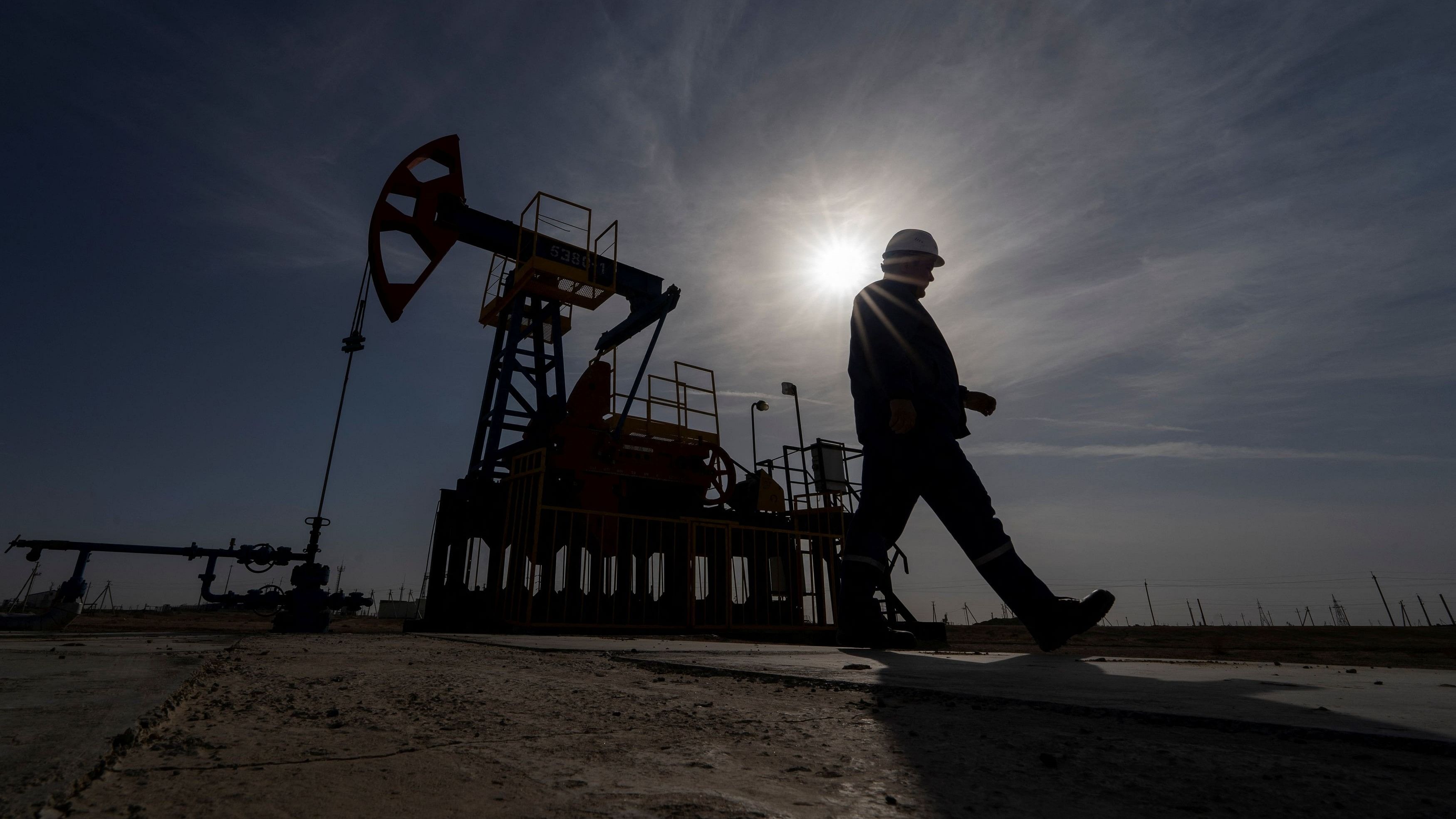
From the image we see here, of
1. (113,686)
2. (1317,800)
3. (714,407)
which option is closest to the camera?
(1317,800)

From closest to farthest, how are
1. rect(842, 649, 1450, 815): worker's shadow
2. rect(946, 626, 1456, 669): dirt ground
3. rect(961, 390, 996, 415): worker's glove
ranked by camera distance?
rect(842, 649, 1450, 815): worker's shadow → rect(961, 390, 996, 415): worker's glove → rect(946, 626, 1456, 669): dirt ground

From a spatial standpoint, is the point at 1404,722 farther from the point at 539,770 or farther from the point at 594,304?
the point at 594,304

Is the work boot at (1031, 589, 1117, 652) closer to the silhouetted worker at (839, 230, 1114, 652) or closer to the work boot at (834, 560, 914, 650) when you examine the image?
the silhouetted worker at (839, 230, 1114, 652)

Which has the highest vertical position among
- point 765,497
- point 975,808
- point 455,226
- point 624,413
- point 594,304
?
point 455,226

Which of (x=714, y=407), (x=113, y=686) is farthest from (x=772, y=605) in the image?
(x=113, y=686)

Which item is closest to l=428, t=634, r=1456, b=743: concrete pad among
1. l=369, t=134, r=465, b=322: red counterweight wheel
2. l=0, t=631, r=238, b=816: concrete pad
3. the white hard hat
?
l=0, t=631, r=238, b=816: concrete pad

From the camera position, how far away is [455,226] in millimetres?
11953

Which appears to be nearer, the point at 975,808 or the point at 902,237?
the point at 975,808

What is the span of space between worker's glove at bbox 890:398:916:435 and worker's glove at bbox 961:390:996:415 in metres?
0.95

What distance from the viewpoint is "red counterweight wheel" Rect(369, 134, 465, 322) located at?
11102 millimetres

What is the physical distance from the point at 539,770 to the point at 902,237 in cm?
379

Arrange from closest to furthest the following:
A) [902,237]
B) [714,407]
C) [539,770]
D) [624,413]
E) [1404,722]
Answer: [539,770], [1404,722], [902,237], [624,413], [714,407]

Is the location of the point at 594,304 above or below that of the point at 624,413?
above

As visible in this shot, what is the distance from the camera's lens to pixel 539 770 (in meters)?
0.90
